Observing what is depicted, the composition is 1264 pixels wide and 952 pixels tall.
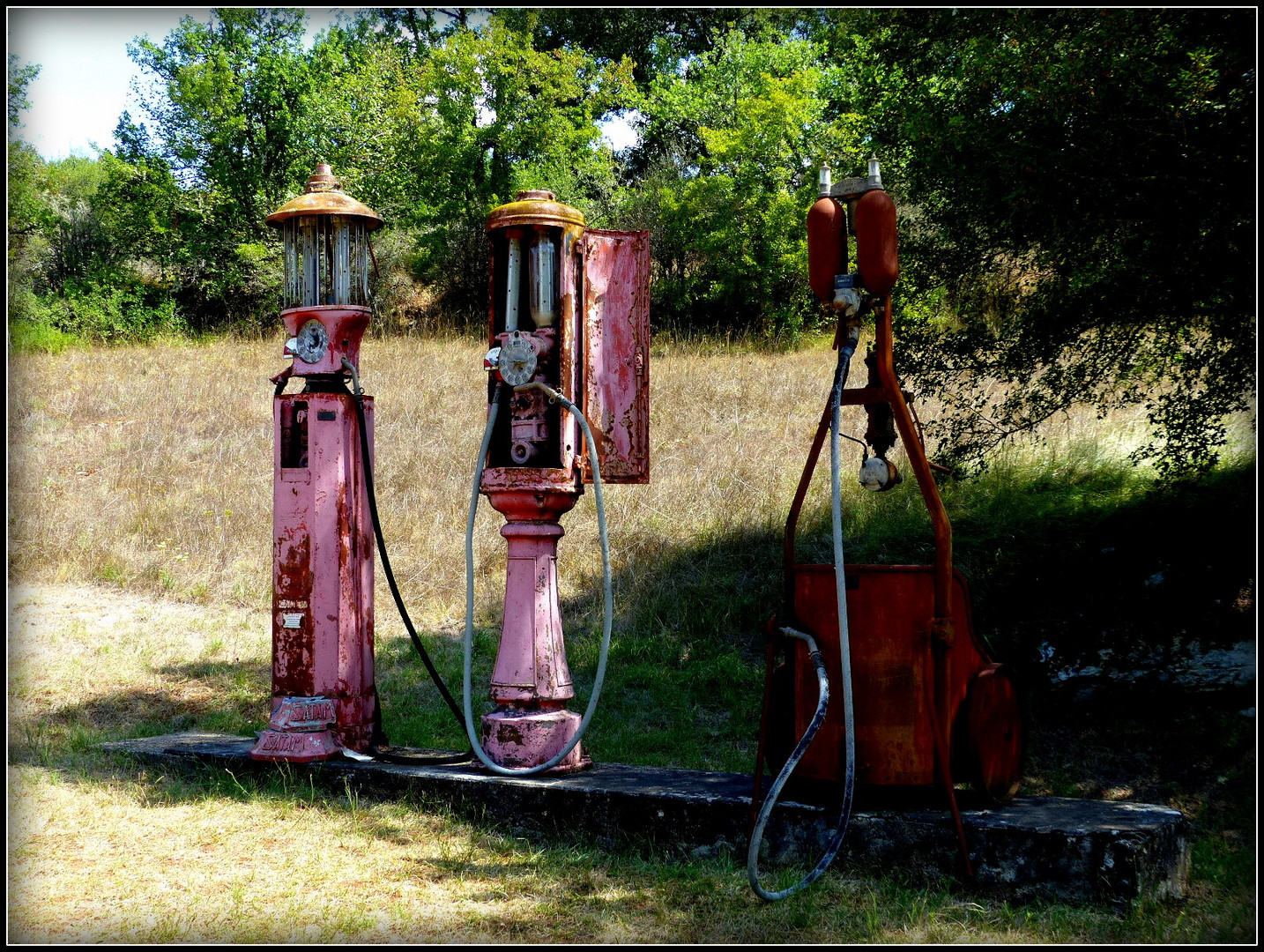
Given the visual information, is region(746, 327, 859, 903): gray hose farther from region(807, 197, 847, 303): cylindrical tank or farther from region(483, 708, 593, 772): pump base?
region(483, 708, 593, 772): pump base

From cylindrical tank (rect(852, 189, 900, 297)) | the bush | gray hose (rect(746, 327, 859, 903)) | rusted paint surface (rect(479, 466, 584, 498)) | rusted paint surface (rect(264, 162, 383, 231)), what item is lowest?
gray hose (rect(746, 327, 859, 903))

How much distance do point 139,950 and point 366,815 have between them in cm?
135

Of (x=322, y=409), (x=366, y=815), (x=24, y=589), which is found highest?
(x=322, y=409)

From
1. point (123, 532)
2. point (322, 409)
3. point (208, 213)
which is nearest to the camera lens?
point (322, 409)

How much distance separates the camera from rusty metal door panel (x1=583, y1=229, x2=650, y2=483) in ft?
15.0

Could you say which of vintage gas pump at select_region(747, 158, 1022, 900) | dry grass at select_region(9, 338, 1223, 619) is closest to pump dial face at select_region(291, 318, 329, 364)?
vintage gas pump at select_region(747, 158, 1022, 900)

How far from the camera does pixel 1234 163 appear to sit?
5223 mm

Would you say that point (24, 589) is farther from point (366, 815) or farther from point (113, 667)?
point (366, 815)

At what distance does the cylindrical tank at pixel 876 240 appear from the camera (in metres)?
3.49

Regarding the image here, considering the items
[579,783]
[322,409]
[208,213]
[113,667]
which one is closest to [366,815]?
[579,783]

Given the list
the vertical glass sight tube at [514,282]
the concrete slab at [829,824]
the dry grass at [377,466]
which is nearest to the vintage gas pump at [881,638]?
the concrete slab at [829,824]

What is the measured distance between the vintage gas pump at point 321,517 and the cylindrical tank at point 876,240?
2.45 meters

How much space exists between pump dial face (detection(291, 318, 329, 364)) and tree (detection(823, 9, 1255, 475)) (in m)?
3.77

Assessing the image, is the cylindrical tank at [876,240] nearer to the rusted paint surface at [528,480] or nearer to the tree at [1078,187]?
the rusted paint surface at [528,480]
